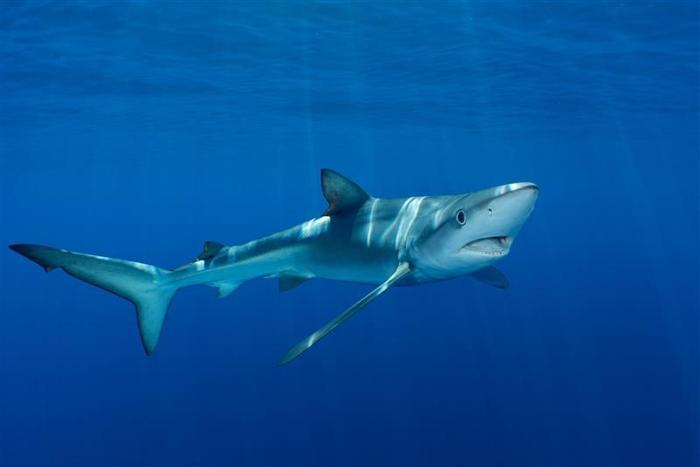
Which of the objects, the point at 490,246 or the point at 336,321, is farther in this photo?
the point at 490,246

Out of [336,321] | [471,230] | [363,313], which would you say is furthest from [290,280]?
[363,313]

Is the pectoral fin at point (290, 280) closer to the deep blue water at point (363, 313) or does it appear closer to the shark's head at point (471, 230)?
the shark's head at point (471, 230)

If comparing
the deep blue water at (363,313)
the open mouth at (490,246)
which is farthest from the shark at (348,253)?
the deep blue water at (363,313)

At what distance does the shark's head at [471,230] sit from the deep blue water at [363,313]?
6932mm

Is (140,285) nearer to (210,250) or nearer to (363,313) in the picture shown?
(210,250)

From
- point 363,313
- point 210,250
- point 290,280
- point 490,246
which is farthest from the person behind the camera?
point 363,313

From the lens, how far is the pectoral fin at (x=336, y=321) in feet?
13.5

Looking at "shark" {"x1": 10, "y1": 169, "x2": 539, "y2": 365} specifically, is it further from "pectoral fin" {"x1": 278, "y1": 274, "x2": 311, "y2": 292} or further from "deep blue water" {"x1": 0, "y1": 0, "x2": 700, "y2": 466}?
"deep blue water" {"x1": 0, "y1": 0, "x2": 700, "y2": 466}

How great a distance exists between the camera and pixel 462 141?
41.6 meters

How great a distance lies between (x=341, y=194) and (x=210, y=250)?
64.0 inches

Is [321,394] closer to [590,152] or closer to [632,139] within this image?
[632,139]

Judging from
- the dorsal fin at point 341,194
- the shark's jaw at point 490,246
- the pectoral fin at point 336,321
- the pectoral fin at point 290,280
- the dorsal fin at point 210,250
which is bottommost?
the pectoral fin at point 336,321

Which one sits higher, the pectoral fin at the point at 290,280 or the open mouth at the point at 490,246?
the pectoral fin at the point at 290,280

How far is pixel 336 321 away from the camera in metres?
4.47
